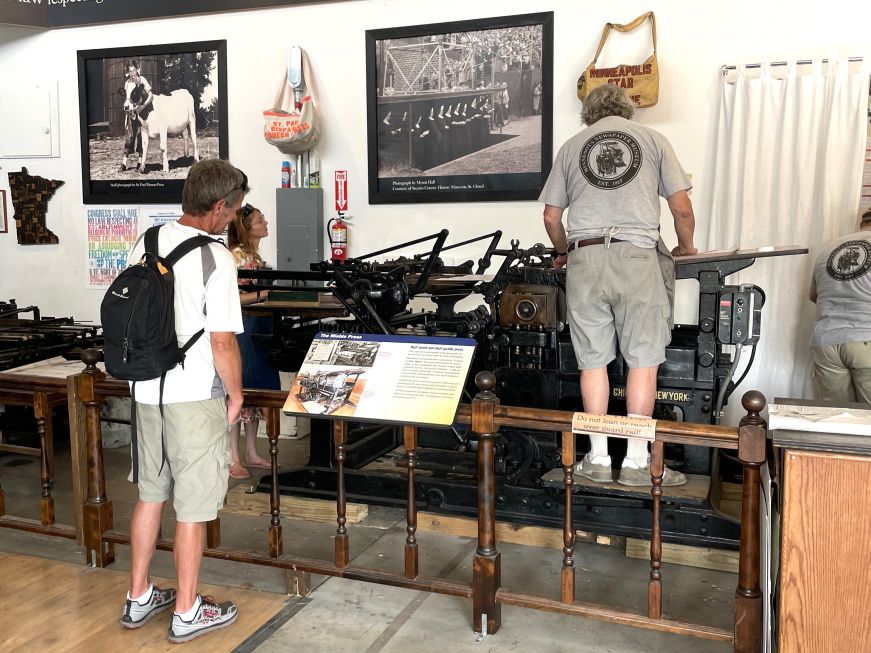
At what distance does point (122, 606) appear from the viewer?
10.1 ft

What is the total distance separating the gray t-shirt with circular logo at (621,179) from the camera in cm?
343

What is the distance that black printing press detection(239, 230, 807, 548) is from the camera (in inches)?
138

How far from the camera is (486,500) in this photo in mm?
2799

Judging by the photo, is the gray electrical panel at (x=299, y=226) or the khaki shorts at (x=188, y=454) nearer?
the khaki shorts at (x=188, y=454)

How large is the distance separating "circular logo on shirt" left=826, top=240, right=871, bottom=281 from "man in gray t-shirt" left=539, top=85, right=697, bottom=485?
1116mm

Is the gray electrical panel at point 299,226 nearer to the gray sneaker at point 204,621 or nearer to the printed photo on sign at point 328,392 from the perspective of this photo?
the printed photo on sign at point 328,392

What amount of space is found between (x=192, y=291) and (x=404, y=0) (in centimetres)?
398

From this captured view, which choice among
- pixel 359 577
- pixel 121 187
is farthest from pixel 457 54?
pixel 359 577

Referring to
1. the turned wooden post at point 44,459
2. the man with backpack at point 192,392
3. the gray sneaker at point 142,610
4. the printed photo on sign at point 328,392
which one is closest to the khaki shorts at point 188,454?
the man with backpack at point 192,392

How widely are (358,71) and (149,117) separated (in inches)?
A: 75.3

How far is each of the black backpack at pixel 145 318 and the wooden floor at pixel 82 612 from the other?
0.93 m

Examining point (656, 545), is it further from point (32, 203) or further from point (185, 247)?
Answer: point (32, 203)

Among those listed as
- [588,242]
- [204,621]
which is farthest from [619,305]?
[204,621]

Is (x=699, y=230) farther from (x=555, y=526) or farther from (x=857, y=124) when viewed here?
(x=555, y=526)
